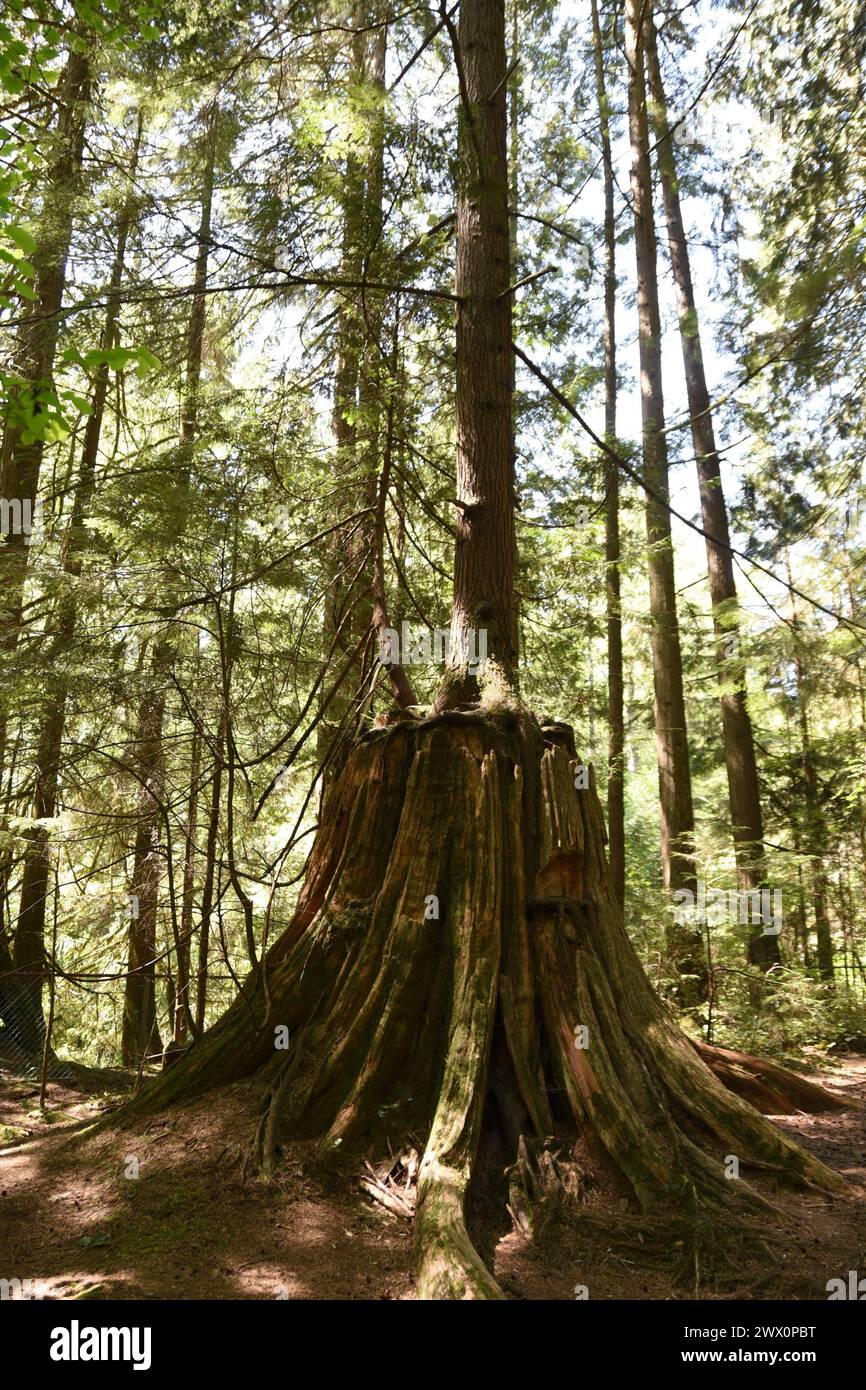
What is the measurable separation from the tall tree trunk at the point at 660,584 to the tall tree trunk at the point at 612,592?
48 centimetres

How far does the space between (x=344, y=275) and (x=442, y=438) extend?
10.1 feet

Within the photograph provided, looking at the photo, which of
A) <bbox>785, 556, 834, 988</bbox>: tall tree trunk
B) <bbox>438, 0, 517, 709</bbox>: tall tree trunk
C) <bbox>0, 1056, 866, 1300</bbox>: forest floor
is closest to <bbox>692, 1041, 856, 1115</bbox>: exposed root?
<bbox>0, 1056, 866, 1300</bbox>: forest floor

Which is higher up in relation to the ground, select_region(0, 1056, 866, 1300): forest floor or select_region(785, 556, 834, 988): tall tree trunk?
select_region(785, 556, 834, 988): tall tree trunk

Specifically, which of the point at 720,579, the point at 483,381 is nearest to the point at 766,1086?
the point at 483,381

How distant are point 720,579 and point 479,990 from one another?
10527 millimetres

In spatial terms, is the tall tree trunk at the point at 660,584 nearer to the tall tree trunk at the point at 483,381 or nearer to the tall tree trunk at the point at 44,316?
the tall tree trunk at the point at 483,381

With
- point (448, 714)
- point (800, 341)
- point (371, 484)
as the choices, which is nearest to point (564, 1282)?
point (448, 714)

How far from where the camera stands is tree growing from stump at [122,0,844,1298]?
4016mm

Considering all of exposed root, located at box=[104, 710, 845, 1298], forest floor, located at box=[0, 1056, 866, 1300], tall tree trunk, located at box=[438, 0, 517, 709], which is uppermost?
tall tree trunk, located at box=[438, 0, 517, 709]

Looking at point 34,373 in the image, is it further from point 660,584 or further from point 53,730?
point 660,584

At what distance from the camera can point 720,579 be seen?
13.4 meters

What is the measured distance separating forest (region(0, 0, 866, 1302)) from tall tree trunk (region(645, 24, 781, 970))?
3.5 inches

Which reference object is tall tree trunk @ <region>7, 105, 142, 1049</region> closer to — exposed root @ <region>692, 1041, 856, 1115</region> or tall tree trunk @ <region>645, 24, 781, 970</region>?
exposed root @ <region>692, 1041, 856, 1115</region>
